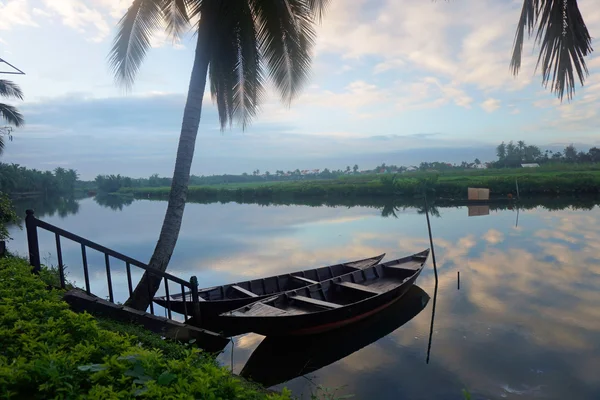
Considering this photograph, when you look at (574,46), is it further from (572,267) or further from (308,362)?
(572,267)

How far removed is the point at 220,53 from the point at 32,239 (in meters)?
4.16

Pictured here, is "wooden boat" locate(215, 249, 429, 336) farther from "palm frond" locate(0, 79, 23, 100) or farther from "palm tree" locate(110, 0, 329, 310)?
"palm frond" locate(0, 79, 23, 100)

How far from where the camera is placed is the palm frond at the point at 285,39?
259 inches

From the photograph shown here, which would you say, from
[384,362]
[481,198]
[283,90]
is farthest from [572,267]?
[481,198]

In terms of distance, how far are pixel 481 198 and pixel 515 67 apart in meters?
29.6

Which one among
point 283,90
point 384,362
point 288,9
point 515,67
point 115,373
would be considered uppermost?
point 288,9

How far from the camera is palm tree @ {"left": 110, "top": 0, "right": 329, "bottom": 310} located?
619 centimetres

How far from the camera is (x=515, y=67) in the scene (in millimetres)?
4602

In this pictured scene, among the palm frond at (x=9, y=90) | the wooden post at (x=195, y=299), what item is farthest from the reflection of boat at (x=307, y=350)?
the palm frond at (x=9, y=90)

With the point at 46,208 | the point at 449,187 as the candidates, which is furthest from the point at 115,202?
the point at 449,187

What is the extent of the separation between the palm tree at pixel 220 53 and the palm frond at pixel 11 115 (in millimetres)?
15800

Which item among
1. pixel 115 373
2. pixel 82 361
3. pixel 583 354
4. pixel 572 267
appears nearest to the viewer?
pixel 115 373

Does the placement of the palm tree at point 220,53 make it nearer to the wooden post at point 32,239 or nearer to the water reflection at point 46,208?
the wooden post at point 32,239

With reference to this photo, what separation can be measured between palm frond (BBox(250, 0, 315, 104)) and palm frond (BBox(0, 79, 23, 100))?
1669 centimetres
